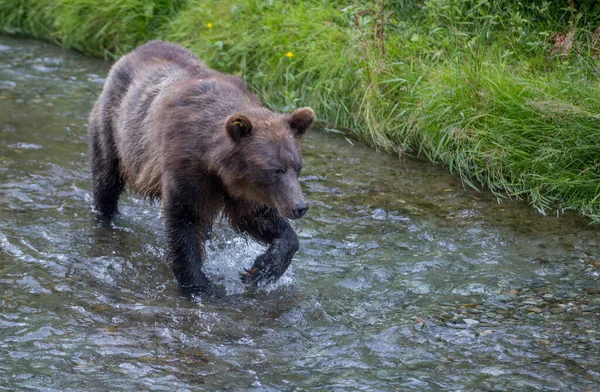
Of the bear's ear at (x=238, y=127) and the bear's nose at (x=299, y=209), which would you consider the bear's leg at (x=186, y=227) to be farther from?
the bear's nose at (x=299, y=209)

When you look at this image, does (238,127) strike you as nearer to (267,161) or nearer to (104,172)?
(267,161)

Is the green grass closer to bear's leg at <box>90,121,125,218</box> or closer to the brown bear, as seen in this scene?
the brown bear

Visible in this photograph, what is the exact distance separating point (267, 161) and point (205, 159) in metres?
0.47

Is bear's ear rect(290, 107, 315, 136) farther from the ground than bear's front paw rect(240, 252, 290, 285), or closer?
farther from the ground

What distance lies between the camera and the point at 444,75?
9180mm

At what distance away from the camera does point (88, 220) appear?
786cm

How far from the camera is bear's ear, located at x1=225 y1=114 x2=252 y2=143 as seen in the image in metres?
5.84

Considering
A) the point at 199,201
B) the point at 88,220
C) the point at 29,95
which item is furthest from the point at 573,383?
the point at 29,95

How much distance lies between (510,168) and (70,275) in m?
4.32

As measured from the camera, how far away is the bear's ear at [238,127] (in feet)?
19.2

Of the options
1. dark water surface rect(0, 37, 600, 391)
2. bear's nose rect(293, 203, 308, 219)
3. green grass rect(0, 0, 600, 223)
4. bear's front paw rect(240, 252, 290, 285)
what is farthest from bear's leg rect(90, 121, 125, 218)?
green grass rect(0, 0, 600, 223)

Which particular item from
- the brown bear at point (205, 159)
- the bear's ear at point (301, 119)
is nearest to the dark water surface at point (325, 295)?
the brown bear at point (205, 159)

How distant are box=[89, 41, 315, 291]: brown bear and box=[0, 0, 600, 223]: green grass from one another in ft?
9.32

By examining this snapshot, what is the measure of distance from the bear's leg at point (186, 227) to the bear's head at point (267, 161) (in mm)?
298
